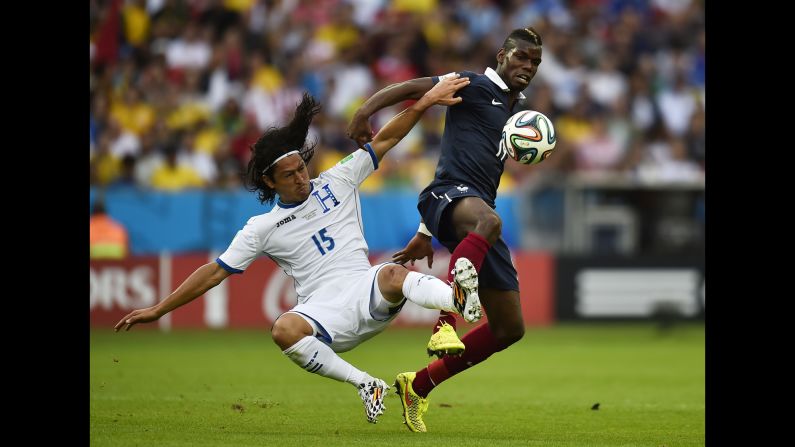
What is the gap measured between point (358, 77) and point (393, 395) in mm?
9937

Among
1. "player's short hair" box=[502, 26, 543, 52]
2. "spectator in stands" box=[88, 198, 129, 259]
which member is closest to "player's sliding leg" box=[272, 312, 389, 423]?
"player's short hair" box=[502, 26, 543, 52]

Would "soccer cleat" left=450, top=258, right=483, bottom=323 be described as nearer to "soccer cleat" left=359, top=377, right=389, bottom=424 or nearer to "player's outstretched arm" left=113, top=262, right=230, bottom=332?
"soccer cleat" left=359, top=377, right=389, bottom=424

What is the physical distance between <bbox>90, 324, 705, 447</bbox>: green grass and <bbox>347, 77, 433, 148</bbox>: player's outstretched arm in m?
2.02

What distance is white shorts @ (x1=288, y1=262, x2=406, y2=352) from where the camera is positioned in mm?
7992

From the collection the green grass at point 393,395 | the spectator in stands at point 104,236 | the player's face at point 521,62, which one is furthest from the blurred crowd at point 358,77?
the player's face at point 521,62

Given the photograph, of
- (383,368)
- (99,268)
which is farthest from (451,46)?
(383,368)

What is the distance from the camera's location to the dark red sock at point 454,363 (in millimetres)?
8438

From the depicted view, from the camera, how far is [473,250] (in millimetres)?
7438

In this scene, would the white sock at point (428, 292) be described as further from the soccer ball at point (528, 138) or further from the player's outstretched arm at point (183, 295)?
the player's outstretched arm at point (183, 295)

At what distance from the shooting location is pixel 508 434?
25.9 ft

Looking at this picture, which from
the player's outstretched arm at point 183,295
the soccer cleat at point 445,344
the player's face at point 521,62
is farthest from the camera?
the player's face at point 521,62

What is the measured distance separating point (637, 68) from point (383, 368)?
424 inches

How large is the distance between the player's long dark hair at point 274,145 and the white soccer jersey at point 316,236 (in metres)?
0.27
